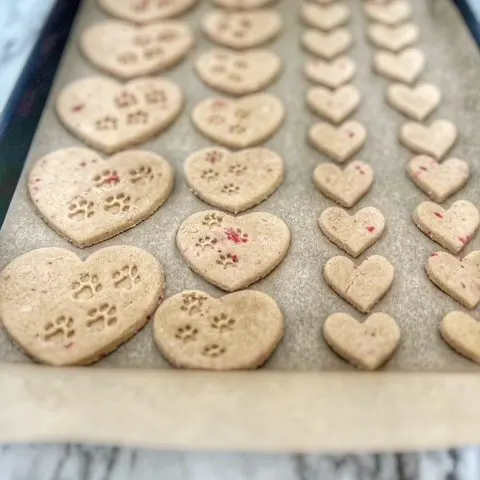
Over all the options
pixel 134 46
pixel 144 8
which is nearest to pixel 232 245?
pixel 134 46

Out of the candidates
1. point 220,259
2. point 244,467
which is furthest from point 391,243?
point 244,467

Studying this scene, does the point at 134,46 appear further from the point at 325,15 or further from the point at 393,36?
the point at 393,36

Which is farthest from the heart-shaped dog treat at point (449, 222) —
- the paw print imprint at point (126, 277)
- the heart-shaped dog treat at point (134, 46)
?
the heart-shaped dog treat at point (134, 46)

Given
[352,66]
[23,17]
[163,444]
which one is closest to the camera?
[163,444]

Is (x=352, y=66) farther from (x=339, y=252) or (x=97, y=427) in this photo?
(x=97, y=427)

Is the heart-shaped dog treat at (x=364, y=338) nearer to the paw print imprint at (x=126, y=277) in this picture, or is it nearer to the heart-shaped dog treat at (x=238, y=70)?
the paw print imprint at (x=126, y=277)

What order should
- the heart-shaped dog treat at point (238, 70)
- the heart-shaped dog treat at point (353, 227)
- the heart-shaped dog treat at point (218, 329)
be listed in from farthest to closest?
the heart-shaped dog treat at point (238, 70) → the heart-shaped dog treat at point (353, 227) → the heart-shaped dog treat at point (218, 329)

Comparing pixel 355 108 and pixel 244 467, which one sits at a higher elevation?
pixel 355 108
